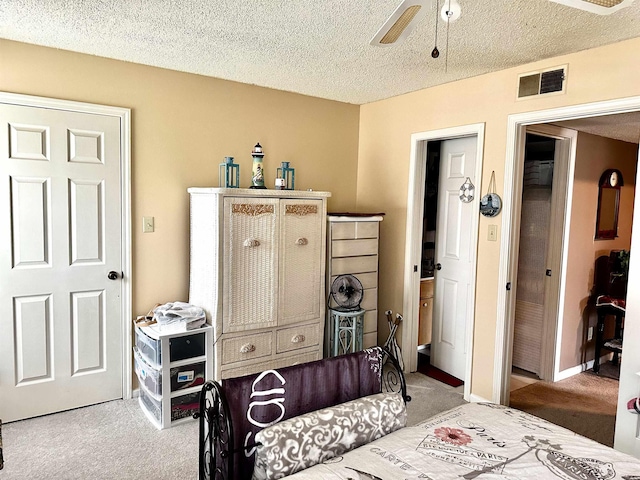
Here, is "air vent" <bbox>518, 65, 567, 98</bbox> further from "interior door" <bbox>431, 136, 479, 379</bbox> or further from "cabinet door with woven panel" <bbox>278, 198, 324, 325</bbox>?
"cabinet door with woven panel" <bbox>278, 198, 324, 325</bbox>

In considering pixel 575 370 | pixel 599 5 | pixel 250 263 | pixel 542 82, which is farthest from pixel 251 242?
pixel 575 370

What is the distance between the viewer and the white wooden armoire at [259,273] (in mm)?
3029

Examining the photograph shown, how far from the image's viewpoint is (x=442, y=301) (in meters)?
→ 3.95

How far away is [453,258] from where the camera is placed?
3.82 meters

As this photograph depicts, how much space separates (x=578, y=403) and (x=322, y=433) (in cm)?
273

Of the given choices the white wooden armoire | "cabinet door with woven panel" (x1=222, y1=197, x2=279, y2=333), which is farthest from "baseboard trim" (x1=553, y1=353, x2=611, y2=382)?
"cabinet door with woven panel" (x1=222, y1=197, x2=279, y2=333)

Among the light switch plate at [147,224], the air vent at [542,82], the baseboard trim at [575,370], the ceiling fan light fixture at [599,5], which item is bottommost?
the baseboard trim at [575,370]

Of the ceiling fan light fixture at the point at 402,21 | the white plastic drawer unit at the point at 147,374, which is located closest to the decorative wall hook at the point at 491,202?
the ceiling fan light fixture at the point at 402,21

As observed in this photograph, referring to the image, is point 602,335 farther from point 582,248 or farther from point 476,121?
point 476,121

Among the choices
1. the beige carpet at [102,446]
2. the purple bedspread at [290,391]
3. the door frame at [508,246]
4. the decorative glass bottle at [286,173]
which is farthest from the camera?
the decorative glass bottle at [286,173]

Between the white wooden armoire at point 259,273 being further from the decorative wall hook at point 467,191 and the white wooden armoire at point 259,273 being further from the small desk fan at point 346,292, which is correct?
the decorative wall hook at point 467,191

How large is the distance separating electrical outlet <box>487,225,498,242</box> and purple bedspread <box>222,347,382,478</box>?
1.55 meters

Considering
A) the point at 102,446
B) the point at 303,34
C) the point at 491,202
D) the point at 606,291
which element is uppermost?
the point at 303,34

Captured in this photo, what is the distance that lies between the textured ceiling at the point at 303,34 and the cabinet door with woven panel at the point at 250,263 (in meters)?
0.95
